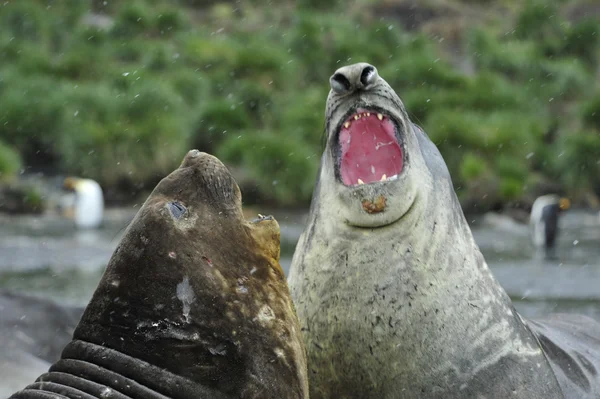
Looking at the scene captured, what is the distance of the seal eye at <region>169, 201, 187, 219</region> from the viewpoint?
257 centimetres

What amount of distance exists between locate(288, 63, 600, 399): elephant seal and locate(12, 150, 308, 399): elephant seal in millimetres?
448

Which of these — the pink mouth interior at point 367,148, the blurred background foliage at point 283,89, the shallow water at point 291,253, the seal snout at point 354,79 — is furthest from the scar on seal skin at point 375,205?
the blurred background foliage at point 283,89

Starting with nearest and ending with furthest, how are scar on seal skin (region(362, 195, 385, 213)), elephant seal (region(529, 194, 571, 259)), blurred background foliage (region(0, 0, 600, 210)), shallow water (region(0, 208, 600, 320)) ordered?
scar on seal skin (region(362, 195, 385, 213))
shallow water (region(0, 208, 600, 320))
elephant seal (region(529, 194, 571, 259))
blurred background foliage (region(0, 0, 600, 210))

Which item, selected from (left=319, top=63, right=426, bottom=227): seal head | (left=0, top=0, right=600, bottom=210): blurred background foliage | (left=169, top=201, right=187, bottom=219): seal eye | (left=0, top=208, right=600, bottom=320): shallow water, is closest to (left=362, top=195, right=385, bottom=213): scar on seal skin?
(left=319, top=63, right=426, bottom=227): seal head

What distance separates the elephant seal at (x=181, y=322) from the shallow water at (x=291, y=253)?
18.2ft

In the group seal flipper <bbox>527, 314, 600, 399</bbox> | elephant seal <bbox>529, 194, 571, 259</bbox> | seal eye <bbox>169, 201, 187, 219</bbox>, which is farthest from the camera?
elephant seal <bbox>529, 194, 571, 259</bbox>

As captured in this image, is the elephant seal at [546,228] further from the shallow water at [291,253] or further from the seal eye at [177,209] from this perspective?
the seal eye at [177,209]

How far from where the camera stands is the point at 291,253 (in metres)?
13.5

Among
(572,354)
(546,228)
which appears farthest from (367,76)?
(546,228)

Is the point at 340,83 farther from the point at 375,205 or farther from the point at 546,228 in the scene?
the point at 546,228

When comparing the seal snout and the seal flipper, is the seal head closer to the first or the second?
the seal snout

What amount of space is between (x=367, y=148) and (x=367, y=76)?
22 cm

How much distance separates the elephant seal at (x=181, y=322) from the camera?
95.9 inches

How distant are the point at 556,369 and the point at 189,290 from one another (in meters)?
1.47
